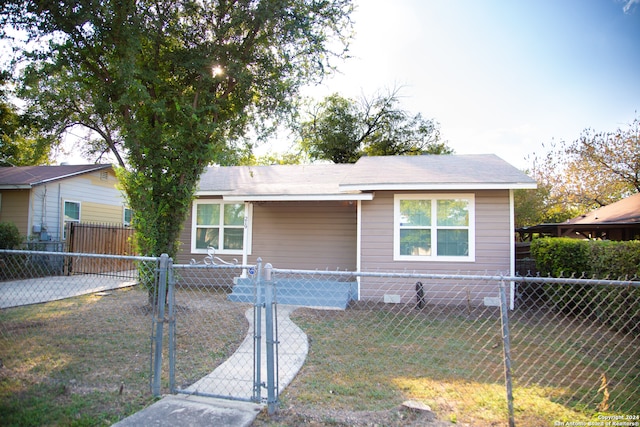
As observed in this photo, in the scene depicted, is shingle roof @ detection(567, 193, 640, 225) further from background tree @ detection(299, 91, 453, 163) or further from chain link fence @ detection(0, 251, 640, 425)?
background tree @ detection(299, 91, 453, 163)

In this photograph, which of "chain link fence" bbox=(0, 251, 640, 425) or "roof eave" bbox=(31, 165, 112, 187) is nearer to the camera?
"chain link fence" bbox=(0, 251, 640, 425)

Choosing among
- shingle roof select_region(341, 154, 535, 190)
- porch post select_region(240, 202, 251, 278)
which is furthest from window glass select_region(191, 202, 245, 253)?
shingle roof select_region(341, 154, 535, 190)

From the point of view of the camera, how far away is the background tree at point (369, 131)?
87.5 ft

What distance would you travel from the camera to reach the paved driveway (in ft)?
27.1

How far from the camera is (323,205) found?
10.9 m

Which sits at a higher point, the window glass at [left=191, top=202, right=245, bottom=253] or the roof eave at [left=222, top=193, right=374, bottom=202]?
the roof eave at [left=222, top=193, right=374, bottom=202]

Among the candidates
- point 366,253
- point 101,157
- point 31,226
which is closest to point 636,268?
point 366,253

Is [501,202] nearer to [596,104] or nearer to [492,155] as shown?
[492,155]

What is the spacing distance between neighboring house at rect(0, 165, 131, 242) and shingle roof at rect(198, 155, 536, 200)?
Result: 4099 mm

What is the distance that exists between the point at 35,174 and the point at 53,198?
3.99ft

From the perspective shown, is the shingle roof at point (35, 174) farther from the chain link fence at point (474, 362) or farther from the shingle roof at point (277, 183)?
the chain link fence at point (474, 362)

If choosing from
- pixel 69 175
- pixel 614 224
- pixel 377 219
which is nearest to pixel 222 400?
pixel 377 219

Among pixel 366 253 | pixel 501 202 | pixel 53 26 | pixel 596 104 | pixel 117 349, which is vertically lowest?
pixel 117 349

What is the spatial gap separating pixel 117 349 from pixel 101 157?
9227 mm
